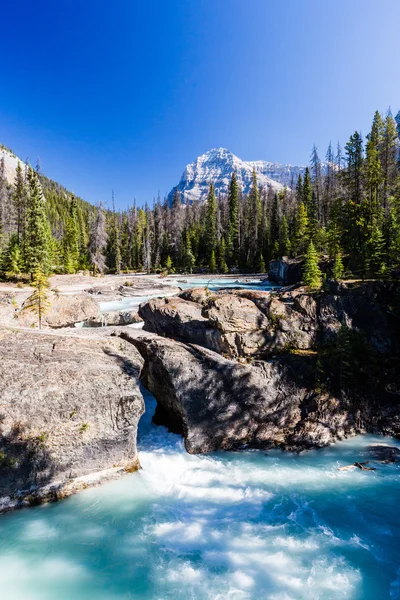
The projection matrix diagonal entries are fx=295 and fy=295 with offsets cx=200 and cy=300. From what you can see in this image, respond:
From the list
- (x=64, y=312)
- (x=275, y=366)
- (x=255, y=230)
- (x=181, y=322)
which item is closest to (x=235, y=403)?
(x=275, y=366)

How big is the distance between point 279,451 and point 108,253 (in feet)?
264

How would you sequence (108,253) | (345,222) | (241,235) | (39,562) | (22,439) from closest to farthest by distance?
(39,562) → (22,439) → (345,222) → (241,235) → (108,253)

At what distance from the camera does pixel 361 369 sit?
48.7 ft

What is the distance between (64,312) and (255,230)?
176 ft

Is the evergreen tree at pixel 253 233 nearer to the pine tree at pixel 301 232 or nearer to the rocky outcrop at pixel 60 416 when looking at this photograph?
the pine tree at pixel 301 232

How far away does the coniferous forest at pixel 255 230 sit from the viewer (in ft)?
103

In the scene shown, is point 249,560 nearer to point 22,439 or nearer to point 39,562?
point 39,562

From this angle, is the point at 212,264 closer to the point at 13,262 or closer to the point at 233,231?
the point at 233,231

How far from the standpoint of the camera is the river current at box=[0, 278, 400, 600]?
7348 mm

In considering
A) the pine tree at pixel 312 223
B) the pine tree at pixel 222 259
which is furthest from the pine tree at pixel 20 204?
the pine tree at pixel 312 223

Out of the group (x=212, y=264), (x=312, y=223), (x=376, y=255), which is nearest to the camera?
(x=376, y=255)

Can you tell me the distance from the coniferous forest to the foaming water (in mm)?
13253

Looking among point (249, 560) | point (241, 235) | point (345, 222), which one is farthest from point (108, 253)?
point (249, 560)

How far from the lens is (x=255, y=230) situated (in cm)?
6819
